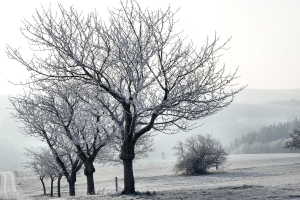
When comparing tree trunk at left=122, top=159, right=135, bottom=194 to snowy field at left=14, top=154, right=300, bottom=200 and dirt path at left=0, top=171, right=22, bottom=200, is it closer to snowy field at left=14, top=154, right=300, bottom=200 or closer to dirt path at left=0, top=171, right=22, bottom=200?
snowy field at left=14, top=154, right=300, bottom=200

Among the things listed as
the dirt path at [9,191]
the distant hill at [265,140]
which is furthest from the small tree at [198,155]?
the distant hill at [265,140]

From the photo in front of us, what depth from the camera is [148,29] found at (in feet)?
52.3

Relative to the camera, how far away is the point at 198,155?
60.7 meters

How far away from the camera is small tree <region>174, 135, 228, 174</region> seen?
60438 millimetres

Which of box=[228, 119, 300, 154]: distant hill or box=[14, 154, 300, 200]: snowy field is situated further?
box=[228, 119, 300, 154]: distant hill

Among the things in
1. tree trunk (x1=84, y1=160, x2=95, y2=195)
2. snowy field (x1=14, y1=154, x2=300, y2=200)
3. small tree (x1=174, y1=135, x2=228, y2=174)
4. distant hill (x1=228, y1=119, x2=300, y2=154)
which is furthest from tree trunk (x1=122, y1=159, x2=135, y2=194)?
distant hill (x1=228, y1=119, x2=300, y2=154)

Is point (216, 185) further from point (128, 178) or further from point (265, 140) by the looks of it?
point (265, 140)

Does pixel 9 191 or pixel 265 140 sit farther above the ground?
pixel 265 140

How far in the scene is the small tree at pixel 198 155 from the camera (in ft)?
198

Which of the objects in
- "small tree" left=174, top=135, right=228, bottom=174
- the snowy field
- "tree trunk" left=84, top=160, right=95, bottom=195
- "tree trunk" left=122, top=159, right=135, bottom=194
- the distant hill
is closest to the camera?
the snowy field

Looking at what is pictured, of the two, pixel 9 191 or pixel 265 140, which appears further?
pixel 265 140

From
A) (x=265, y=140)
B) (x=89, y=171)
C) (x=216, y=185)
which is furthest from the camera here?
(x=265, y=140)

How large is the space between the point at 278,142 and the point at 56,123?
6445 inches

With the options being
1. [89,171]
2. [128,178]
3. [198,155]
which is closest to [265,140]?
[198,155]
